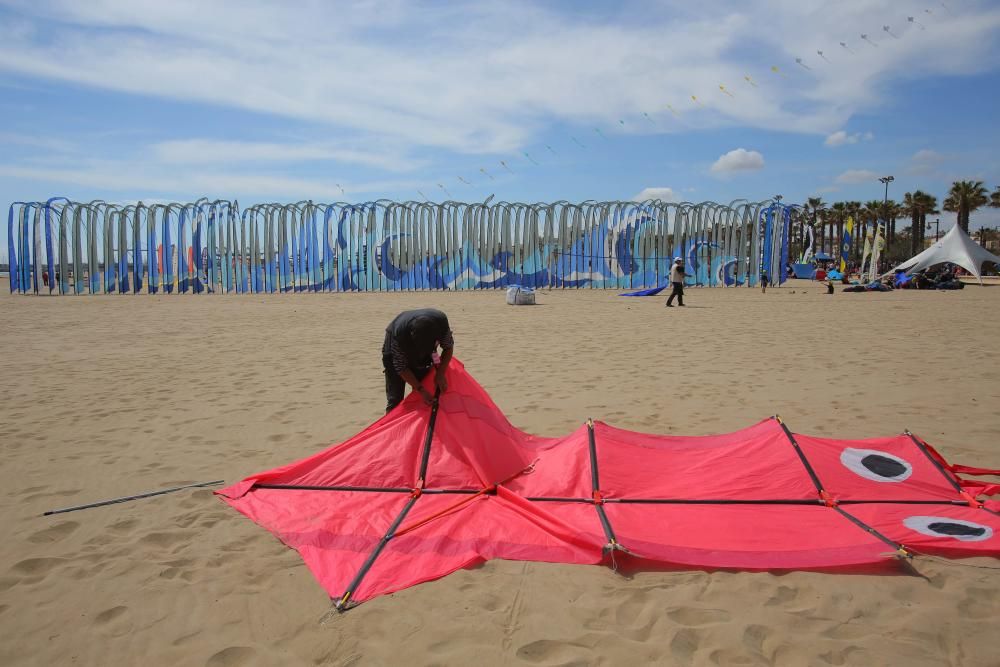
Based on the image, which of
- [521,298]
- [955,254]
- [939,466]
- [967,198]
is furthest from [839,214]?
[939,466]

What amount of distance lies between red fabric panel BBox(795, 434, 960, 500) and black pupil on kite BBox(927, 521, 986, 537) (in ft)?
0.98

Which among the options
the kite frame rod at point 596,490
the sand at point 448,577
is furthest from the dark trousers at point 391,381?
the kite frame rod at point 596,490

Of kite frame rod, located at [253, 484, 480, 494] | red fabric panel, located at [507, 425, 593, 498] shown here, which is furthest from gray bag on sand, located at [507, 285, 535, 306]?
kite frame rod, located at [253, 484, 480, 494]

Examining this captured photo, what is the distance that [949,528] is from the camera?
3041mm

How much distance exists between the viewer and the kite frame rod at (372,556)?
8.59 feet

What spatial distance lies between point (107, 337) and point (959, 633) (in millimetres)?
12177

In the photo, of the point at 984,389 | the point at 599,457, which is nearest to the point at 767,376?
the point at 984,389

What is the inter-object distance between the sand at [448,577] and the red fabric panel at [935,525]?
0.13 m

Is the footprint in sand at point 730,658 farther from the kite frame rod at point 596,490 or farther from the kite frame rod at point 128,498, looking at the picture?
the kite frame rod at point 128,498

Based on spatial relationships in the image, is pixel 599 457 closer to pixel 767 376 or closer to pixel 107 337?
pixel 767 376

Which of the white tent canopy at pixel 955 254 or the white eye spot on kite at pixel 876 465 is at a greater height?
the white tent canopy at pixel 955 254

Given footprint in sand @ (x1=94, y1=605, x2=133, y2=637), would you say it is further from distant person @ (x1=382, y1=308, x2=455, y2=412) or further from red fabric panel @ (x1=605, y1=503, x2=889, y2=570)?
red fabric panel @ (x1=605, y1=503, x2=889, y2=570)

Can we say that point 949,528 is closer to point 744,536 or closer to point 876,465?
point 876,465

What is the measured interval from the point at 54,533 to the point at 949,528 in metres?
4.40
